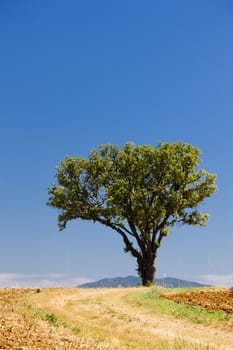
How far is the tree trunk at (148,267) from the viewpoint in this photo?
153ft

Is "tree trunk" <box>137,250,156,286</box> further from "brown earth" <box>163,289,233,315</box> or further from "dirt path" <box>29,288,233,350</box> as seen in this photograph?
"dirt path" <box>29,288,233,350</box>

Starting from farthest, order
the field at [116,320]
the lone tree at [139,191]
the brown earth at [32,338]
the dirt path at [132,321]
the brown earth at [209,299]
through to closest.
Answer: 1. the lone tree at [139,191]
2. the brown earth at [209,299]
3. the dirt path at [132,321]
4. the field at [116,320]
5. the brown earth at [32,338]

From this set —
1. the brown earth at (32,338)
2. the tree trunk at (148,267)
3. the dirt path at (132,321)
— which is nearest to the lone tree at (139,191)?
the tree trunk at (148,267)

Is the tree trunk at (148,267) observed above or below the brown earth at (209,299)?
above

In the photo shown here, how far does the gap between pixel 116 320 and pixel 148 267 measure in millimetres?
23060

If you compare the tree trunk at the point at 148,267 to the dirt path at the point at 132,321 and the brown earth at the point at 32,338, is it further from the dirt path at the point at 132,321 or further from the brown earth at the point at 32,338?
the brown earth at the point at 32,338

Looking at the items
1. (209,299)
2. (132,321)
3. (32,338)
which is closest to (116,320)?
(132,321)

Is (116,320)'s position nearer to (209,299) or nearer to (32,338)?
(209,299)

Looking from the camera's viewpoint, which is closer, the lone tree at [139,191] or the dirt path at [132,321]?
the dirt path at [132,321]

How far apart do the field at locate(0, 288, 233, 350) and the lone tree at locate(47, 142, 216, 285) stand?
28.3ft

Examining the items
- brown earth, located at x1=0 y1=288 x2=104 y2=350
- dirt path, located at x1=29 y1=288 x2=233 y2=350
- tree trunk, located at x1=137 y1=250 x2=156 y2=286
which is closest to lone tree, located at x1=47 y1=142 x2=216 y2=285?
tree trunk, located at x1=137 y1=250 x2=156 y2=286

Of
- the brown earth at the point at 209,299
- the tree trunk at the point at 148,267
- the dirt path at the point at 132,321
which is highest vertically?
the tree trunk at the point at 148,267

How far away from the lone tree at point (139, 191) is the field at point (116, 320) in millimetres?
8634

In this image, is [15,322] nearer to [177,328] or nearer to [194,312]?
[177,328]
